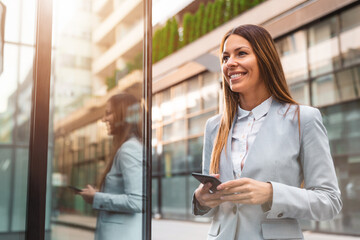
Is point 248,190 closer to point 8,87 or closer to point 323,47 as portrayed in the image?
point 8,87

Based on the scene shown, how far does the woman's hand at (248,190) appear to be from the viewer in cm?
120

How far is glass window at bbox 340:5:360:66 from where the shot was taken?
26.8ft

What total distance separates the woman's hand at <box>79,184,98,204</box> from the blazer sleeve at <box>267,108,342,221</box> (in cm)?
109

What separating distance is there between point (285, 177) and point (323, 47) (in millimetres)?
8370

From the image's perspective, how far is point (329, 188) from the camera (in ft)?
4.09

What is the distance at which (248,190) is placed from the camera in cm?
120

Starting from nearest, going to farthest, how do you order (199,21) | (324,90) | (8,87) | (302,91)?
(8,87) < (324,90) < (302,91) < (199,21)

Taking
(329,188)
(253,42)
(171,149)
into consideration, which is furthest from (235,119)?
(171,149)

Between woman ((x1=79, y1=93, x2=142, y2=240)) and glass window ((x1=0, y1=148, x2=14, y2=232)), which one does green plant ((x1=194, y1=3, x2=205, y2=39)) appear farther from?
glass window ((x1=0, y1=148, x2=14, y2=232))

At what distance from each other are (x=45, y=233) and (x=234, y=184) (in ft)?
2.92

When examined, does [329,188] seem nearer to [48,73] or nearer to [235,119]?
[235,119]

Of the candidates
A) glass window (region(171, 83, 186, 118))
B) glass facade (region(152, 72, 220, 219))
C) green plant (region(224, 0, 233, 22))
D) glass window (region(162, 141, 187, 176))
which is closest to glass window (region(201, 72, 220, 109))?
glass facade (region(152, 72, 220, 219))

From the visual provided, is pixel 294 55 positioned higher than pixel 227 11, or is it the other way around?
pixel 227 11

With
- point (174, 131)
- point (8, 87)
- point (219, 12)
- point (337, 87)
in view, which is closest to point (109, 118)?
point (8, 87)
